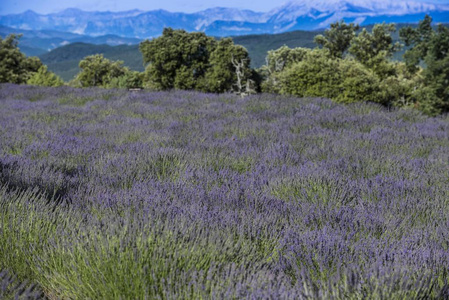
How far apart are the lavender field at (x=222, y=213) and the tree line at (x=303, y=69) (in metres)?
6.04

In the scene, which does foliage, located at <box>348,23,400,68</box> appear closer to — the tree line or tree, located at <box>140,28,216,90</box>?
the tree line

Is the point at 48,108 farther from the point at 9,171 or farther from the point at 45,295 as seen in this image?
the point at 45,295

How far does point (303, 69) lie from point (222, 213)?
13.2m

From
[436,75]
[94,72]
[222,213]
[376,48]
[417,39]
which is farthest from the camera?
[376,48]

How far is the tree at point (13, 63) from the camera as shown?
2891cm

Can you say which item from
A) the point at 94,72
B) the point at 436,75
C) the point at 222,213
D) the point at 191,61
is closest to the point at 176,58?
the point at 191,61

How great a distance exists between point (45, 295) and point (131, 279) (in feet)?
1.42

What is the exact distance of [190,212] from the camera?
198cm

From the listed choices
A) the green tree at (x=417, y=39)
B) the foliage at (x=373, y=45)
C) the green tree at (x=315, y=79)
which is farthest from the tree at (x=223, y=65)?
the foliage at (x=373, y=45)

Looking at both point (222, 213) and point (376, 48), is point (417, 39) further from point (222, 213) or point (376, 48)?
point (222, 213)

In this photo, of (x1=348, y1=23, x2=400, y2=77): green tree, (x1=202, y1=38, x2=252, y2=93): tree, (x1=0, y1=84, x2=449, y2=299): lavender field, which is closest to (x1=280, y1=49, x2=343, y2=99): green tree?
(x1=0, y1=84, x2=449, y2=299): lavender field

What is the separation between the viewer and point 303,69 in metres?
14.4

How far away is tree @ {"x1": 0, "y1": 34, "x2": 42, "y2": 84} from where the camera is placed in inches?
1138

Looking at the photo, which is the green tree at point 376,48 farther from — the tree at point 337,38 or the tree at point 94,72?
the tree at point 94,72
